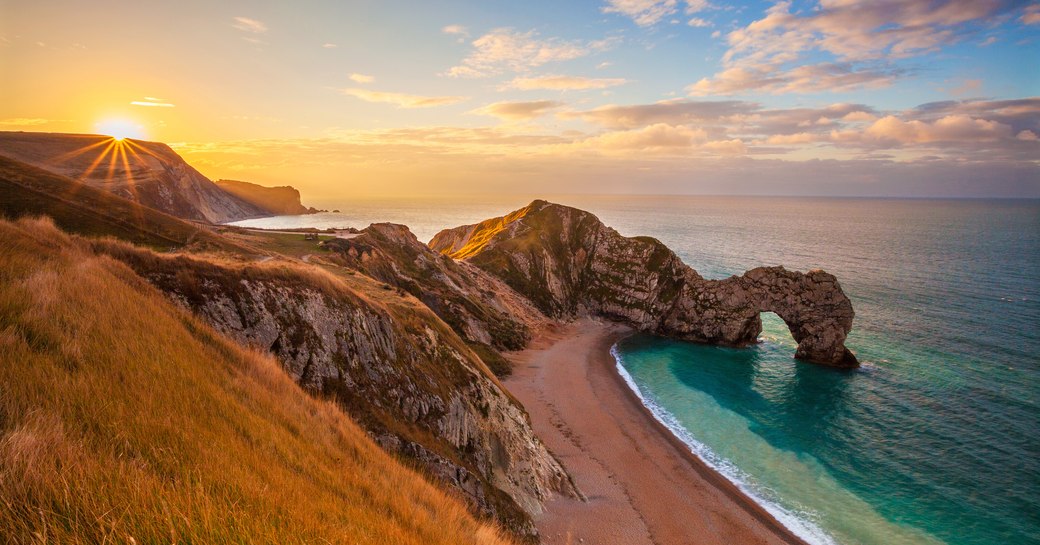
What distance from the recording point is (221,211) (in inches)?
6235

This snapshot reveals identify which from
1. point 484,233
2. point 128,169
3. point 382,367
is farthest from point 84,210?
point 128,169

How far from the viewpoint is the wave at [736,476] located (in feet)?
101

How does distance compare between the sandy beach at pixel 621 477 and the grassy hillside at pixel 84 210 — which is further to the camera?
the sandy beach at pixel 621 477

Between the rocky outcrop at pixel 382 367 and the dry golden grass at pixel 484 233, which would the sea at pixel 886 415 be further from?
the dry golden grass at pixel 484 233

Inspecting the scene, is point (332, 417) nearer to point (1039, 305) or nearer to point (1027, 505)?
point (1027, 505)

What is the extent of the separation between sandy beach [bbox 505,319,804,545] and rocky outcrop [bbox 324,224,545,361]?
7.71 metres

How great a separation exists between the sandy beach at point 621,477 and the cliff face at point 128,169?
10729 centimetres

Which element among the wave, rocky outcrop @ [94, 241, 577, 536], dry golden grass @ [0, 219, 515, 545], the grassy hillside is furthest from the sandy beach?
the grassy hillside

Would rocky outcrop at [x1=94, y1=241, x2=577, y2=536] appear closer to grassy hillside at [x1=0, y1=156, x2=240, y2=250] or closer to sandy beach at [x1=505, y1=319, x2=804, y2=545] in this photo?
sandy beach at [x1=505, y1=319, x2=804, y2=545]

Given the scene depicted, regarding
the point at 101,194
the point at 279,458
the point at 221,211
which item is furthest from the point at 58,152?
the point at 279,458

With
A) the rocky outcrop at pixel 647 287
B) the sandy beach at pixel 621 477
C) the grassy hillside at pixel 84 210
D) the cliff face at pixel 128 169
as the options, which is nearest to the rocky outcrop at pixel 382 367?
the sandy beach at pixel 621 477

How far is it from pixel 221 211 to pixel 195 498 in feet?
616

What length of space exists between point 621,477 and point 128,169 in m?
165

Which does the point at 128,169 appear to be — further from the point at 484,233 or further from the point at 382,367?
the point at 382,367
